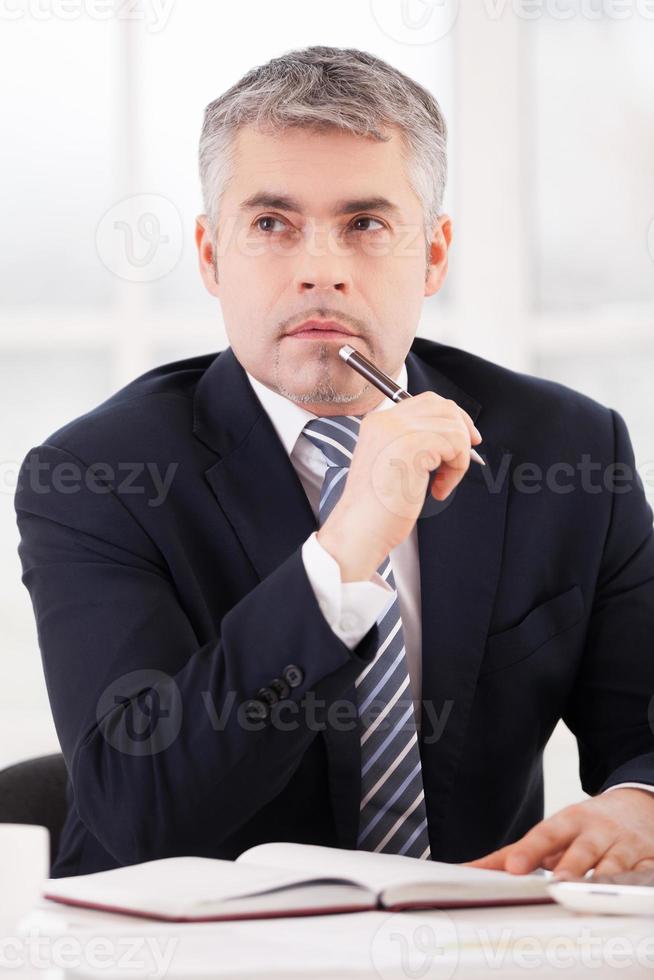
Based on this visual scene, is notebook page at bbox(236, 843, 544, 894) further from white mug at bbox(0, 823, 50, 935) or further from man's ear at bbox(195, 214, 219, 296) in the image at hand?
man's ear at bbox(195, 214, 219, 296)

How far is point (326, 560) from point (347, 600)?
5 centimetres

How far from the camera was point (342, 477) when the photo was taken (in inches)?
64.3

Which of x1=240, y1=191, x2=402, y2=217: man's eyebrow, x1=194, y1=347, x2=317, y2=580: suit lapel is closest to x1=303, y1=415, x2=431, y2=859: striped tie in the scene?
x1=194, y1=347, x2=317, y2=580: suit lapel

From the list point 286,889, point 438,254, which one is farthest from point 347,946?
point 438,254

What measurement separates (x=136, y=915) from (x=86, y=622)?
2.05ft

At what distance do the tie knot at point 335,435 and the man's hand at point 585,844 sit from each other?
59 cm

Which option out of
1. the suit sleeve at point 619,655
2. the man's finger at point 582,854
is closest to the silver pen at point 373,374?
the suit sleeve at point 619,655

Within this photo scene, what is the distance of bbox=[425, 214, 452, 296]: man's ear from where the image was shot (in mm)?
1859

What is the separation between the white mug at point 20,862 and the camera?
81cm

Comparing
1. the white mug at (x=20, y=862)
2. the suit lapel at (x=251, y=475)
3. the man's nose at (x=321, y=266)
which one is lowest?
the white mug at (x=20, y=862)

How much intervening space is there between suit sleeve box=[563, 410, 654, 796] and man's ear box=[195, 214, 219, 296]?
678 mm

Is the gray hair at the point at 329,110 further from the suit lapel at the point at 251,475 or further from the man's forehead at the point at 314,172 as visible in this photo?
the suit lapel at the point at 251,475

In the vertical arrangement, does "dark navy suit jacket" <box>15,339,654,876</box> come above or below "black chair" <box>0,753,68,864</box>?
above

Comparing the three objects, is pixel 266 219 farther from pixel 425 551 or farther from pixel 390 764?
pixel 390 764
